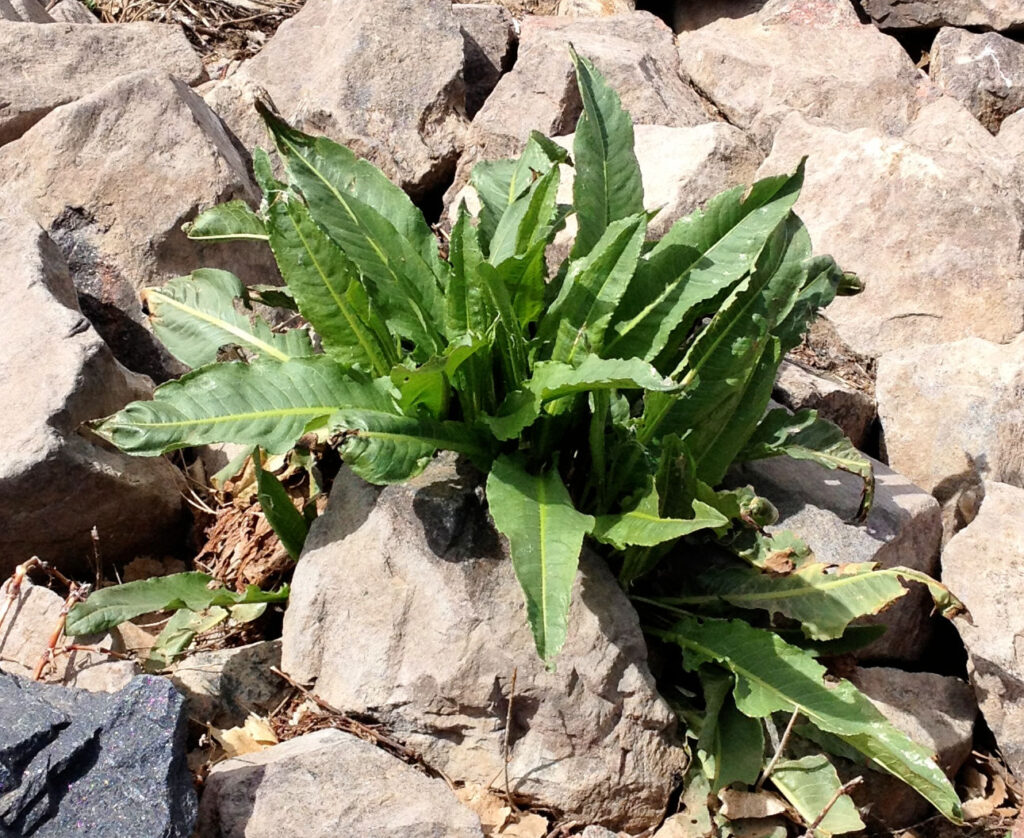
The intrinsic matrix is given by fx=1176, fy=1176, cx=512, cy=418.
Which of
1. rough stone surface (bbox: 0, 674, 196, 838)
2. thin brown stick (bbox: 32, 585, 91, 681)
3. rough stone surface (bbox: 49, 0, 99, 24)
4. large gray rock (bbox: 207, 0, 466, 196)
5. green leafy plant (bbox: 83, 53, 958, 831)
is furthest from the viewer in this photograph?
rough stone surface (bbox: 49, 0, 99, 24)

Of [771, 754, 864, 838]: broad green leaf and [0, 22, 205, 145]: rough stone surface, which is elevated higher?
[0, 22, 205, 145]: rough stone surface

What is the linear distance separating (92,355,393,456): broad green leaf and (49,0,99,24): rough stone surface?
288 centimetres

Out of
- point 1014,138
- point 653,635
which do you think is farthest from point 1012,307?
point 653,635

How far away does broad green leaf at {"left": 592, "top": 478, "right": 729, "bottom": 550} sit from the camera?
2.22 metres

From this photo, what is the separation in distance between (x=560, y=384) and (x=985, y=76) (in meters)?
3.03

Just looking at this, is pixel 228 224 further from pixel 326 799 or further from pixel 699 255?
pixel 326 799

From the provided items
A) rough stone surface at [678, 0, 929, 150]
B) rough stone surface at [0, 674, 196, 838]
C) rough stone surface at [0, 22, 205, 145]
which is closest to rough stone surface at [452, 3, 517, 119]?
rough stone surface at [678, 0, 929, 150]

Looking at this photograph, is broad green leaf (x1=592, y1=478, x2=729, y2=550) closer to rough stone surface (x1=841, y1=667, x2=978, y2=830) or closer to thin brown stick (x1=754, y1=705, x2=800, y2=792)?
thin brown stick (x1=754, y1=705, x2=800, y2=792)

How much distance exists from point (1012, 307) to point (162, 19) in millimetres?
3335

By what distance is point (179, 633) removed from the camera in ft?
8.52

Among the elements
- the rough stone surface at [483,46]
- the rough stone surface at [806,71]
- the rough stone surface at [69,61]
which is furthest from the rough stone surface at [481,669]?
the rough stone surface at [806,71]

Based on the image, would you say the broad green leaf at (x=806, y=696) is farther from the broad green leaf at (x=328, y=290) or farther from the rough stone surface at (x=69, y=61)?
the rough stone surface at (x=69, y=61)

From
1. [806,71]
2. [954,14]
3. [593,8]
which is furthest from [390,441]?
[954,14]

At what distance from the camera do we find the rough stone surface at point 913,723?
253 centimetres
